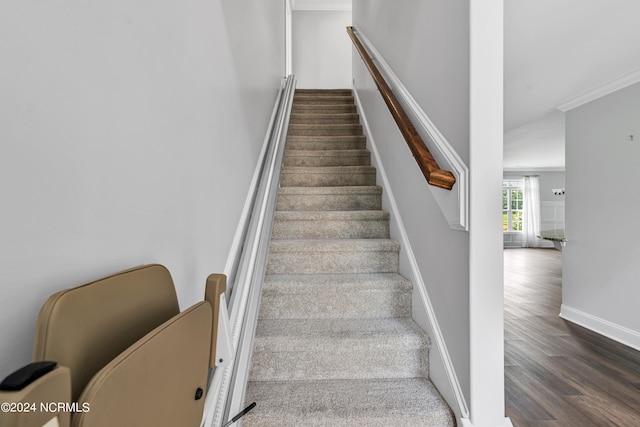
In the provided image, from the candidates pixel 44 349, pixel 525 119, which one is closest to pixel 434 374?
pixel 44 349

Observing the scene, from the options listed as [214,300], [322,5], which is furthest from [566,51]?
[322,5]

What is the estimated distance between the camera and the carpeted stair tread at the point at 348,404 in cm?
107

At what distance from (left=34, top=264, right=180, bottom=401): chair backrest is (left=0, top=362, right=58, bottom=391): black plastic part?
0.47 ft

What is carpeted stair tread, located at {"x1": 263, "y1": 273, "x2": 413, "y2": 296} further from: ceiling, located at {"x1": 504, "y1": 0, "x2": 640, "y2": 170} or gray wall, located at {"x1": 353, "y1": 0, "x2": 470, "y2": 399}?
ceiling, located at {"x1": 504, "y1": 0, "x2": 640, "y2": 170}

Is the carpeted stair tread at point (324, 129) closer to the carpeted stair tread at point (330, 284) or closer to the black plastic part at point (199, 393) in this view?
the carpeted stair tread at point (330, 284)

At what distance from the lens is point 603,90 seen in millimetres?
2449

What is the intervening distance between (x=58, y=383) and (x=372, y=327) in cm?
129

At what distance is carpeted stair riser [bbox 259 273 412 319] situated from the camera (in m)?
1.52

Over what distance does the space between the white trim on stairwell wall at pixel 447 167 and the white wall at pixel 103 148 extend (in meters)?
0.90

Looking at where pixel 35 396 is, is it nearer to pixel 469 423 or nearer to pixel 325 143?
pixel 469 423

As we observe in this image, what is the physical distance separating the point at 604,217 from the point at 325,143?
2.51m

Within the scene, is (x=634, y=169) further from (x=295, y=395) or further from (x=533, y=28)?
(x=295, y=395)

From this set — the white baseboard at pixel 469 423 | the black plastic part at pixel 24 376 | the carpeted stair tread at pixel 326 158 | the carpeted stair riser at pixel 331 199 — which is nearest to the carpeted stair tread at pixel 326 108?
the carpeted stair tread at pixel 326 158

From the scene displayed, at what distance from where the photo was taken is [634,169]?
7.52 feet
